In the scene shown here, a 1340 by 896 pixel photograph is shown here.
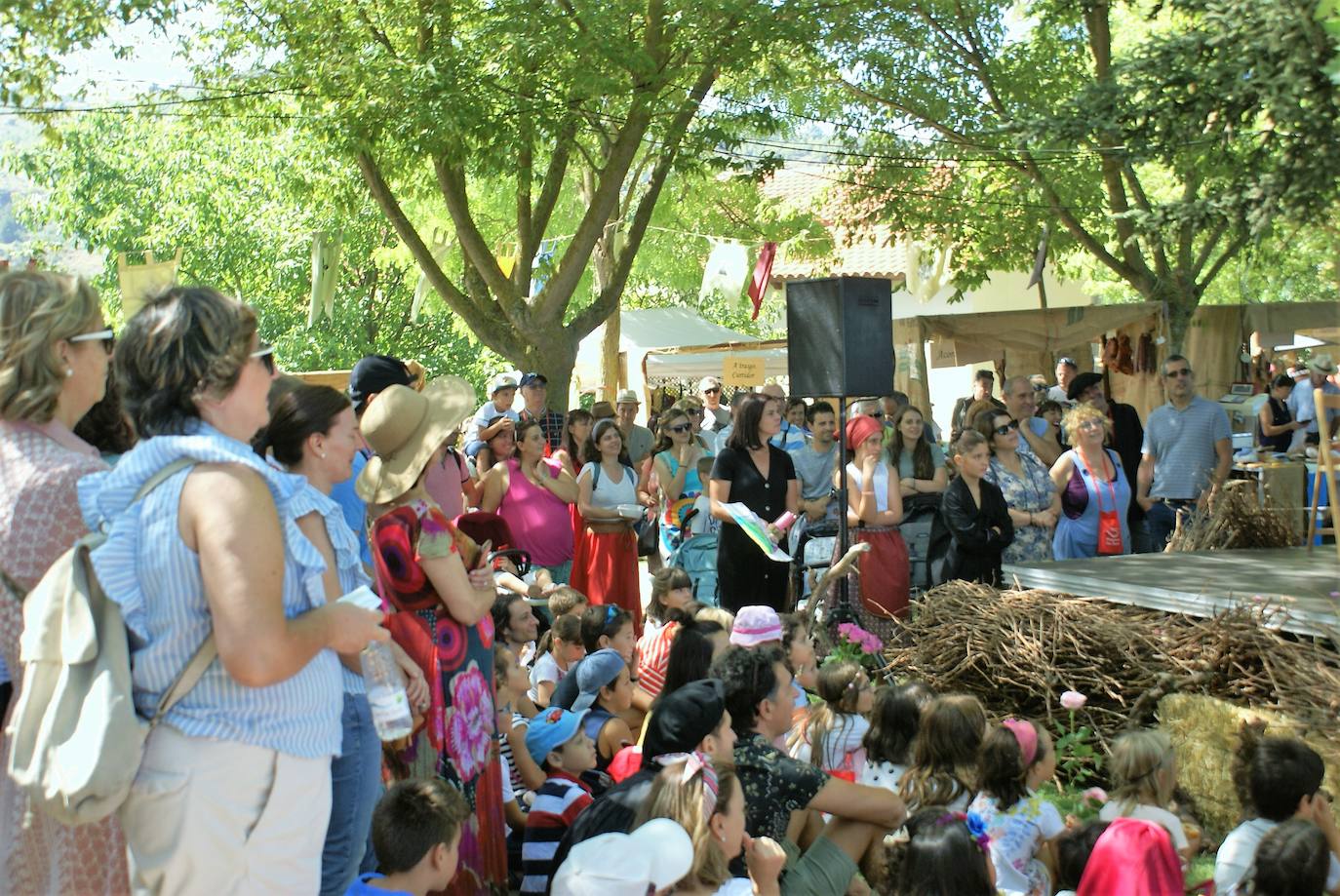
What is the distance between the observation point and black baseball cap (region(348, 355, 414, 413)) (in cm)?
480

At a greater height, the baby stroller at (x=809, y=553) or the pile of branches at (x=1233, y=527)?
the pile of branches at (x=1233, y=527)

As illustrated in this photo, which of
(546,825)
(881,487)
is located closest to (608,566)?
(881,487)

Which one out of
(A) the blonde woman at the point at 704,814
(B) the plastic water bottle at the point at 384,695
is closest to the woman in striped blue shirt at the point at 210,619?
(B) the plastic water bottle at the point at 384,695

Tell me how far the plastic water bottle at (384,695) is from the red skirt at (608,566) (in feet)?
19.4

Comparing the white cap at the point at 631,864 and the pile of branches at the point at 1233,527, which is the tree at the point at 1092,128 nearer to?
the pile of branches at the point at 1233,527

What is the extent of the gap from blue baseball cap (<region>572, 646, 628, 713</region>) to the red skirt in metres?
3.21

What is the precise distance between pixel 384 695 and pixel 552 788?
6.01 ft

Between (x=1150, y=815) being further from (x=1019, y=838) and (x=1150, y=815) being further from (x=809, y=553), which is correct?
(x=809, y=553)

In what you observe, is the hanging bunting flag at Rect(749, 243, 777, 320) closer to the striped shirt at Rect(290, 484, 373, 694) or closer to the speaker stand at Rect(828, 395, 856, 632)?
the speaker stand at Rect(828, 395, 856, 632)

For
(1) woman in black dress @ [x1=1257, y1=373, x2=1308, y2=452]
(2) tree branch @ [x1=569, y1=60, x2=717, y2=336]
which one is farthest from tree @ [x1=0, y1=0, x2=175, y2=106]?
(1) woman in black dress @ [x1=1257, y1=373, x2=1308, y2=452]

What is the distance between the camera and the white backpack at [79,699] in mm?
2328

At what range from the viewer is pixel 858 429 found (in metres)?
9.67

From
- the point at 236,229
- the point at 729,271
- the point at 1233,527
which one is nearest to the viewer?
the point at 1233,527

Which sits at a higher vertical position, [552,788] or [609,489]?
[609,489]
